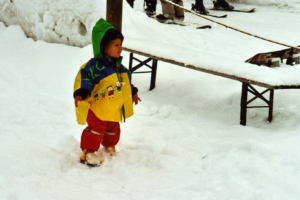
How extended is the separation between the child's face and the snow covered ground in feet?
3.16

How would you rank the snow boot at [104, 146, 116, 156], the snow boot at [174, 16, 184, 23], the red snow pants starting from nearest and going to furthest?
the red snow pants
the snow boot at [104, 146, 116, 156]
the snow boot at [174, 16, 184, 23]

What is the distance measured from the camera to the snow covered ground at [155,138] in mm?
2385

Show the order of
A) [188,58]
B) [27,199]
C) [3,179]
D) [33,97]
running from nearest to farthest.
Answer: [27,199]
[3,179]
[188,58]
[33,97]

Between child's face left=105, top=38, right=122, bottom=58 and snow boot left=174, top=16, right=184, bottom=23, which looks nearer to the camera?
child's face left=105, top=38, right=122, bottom=58

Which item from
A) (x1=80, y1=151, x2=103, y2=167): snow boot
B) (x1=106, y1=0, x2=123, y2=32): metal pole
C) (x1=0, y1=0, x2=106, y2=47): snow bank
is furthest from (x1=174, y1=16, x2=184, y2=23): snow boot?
(x1=80, y1=151, x2=103, y2=167): snow boot

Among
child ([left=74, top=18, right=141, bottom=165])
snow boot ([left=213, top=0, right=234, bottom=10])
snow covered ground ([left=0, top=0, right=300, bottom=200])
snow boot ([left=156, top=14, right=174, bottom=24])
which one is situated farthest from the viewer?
snow boot ([left=213, top=0, right=234, bottom=10])

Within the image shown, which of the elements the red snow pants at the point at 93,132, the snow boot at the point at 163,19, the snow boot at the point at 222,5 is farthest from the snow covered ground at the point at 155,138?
the snow boot at the point at 222,5

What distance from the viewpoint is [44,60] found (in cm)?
591

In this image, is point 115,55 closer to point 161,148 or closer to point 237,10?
point 161,148

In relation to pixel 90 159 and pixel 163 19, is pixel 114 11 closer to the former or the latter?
pixel 90 159

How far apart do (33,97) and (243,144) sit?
297 cm

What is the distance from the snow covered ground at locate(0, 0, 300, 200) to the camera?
7.82 feet

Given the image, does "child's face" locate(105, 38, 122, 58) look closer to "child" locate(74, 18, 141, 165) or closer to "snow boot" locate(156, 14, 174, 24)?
"child" locate(74, 18, 141, 165)

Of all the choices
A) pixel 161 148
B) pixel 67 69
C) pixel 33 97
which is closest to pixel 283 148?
pixel 161 148
